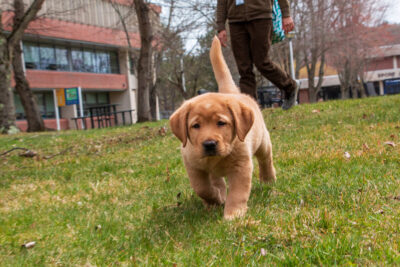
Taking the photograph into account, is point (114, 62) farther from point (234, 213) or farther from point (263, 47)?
point (234, 213)

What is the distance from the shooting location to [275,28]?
5438mm

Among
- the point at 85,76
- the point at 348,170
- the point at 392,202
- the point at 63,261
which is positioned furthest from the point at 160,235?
the point at 85,76

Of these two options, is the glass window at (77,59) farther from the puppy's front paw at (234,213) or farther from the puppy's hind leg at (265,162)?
the puppy's front paw at (234,213)

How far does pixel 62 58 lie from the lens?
3089 cm

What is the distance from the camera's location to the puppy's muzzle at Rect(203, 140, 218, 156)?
7.99 feet

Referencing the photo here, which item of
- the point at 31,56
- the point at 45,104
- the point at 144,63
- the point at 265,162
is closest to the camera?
the point at 265,162

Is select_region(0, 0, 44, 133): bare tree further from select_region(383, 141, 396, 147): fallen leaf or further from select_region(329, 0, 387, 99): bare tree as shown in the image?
select_region(329, 0, 387, 99): bare tree

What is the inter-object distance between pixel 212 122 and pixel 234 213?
67 centimetres

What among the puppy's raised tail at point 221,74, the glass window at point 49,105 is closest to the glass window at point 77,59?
the glass window at point 49,105

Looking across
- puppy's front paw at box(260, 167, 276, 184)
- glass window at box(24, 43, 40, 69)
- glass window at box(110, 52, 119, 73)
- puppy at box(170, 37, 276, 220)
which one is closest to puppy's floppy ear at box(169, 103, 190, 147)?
puppy at box(170, 37, 276, 220)

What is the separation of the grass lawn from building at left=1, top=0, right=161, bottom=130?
23.4 metres

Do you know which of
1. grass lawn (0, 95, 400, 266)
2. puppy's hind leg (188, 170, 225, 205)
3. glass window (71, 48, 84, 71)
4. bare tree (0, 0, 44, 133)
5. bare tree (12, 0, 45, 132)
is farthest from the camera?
glass window (71, 48, 84, 71)

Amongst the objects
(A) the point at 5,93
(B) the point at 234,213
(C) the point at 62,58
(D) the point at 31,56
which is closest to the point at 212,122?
(B) the point at 234,213

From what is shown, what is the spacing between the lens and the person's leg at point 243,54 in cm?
530
